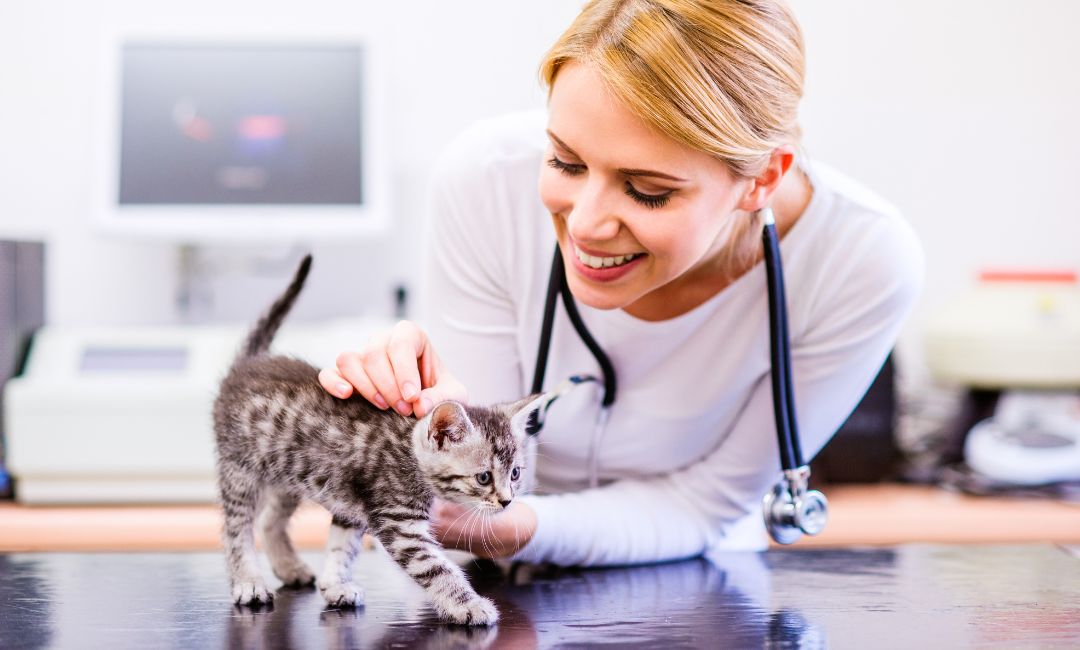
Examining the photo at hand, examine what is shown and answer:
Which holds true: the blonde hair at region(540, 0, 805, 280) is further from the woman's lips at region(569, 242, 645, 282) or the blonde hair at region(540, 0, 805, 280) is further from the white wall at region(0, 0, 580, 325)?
the white wall at region(0, 0, 580, 325)

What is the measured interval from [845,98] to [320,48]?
1268 millimetres

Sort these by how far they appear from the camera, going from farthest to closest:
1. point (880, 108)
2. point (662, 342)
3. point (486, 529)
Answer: point (880, 108) < point (662, 342) < point (486, 529)

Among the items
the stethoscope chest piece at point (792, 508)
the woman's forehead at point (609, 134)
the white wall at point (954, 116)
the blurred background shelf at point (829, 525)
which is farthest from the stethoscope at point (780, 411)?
the white wall at point (954, 116)

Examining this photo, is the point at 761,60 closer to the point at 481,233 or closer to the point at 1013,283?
the point at 481,233

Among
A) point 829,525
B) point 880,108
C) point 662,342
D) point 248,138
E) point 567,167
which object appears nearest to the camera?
point 567,167

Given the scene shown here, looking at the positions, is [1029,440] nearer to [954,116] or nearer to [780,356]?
[954,116]

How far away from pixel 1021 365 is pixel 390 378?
1640 millimetres

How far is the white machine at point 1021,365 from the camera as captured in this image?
2.04 metres

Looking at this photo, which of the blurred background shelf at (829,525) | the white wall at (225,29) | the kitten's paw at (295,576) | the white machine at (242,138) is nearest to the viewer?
the kitten's paw at (295,576)

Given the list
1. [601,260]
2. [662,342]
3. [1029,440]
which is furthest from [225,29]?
[1029,440]

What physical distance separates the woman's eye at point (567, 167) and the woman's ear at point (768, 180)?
0.57ft

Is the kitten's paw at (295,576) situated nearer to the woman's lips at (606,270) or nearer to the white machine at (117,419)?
the woman's lips at (606,270)

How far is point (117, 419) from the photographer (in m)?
1.91

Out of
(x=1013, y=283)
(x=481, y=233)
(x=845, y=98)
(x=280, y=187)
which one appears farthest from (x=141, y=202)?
(x=1013, y=283)
